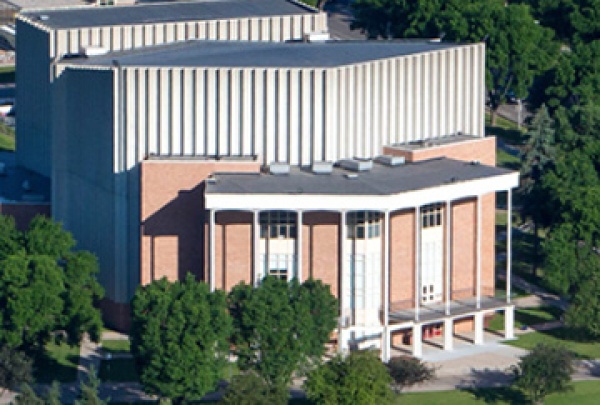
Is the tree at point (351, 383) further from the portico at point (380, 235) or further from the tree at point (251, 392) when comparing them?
the portico at point (380, 235)

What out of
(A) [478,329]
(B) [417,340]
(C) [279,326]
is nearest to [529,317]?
(A) [478,329]

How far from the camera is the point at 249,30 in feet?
389

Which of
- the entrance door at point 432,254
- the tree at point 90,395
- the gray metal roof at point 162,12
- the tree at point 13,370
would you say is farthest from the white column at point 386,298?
the gray metal roof at point 162,12

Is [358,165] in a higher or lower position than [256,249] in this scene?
higher

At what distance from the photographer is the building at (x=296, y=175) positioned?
10062 centimetres

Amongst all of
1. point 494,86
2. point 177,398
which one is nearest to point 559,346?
point 177,398

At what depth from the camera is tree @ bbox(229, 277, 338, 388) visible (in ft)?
307

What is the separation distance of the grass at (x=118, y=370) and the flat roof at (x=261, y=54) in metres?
13.2

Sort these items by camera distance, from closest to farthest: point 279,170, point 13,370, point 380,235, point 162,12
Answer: point 13,370 < point 380,235 < point 279,170 < point 162,12

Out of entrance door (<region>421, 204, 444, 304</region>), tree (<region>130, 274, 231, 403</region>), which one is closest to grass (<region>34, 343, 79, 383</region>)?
tree (<region>130, 274, 231, 403</region>)

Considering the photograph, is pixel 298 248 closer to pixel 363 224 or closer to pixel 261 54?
pixel 363 224

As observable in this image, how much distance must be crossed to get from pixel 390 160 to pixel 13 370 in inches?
772

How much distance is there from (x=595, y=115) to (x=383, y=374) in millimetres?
30329

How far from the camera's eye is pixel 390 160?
342 feet
